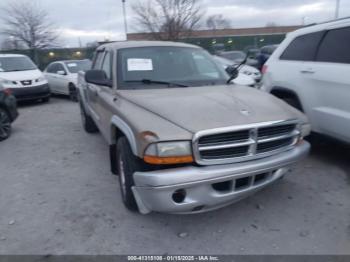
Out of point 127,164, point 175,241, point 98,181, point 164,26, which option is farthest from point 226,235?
point 164,26

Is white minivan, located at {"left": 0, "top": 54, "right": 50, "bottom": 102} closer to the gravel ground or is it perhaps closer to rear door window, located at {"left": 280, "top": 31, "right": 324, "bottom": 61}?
the gravel ground

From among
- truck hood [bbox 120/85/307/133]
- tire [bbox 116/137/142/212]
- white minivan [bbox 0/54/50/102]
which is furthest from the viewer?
white minivan [bbox 0/54/50/102]

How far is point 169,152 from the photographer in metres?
2.52

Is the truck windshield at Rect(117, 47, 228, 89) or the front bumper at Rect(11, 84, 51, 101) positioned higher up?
the truck windshield at Rect(117, 47, 228, 89)

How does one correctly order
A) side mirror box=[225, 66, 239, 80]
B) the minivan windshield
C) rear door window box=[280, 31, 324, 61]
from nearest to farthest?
side mirror box=[225, 66, 239, 80] → rear door window box=[280, 31, 324, 61] → the minivan windshield

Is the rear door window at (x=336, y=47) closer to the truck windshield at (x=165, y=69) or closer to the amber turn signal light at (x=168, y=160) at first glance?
the truck windshield at (x=165, y=69)

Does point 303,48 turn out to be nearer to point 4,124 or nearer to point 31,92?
point 4,124

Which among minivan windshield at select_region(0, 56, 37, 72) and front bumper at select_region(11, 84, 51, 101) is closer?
front bumper at select_region(11, 84, 51, 101)

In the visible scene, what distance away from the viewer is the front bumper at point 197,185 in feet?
8.16

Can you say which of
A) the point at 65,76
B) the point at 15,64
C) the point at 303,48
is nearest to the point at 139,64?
the point at 303,48

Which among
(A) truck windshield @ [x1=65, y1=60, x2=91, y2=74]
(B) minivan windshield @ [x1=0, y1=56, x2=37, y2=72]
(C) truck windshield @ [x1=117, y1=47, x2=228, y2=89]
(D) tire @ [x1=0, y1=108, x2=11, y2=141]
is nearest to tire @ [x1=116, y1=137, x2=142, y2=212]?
(C) truck windshield @ [x1=117, y1=47, x2=228, y2=89]

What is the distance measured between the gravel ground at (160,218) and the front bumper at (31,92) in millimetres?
5800

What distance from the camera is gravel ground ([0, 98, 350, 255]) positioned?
2.80m

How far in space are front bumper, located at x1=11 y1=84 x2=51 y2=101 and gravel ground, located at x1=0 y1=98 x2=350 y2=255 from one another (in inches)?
228
